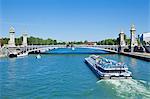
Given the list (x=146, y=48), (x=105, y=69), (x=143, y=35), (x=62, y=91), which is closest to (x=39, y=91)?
(x=62, y=91)

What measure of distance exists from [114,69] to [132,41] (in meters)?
36.7

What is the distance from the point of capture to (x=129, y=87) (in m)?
15.0

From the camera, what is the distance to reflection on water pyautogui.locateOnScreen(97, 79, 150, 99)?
13034mm

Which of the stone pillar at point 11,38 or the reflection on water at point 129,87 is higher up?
the stone pillar at point 11,38

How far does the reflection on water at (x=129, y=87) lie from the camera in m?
13.0

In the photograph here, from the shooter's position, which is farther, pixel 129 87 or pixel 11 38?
pixel 11 38

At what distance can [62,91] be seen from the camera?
14336 mm

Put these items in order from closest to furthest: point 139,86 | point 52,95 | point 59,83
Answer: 1. point 52,95
2. point 139,86
3. point 59,83

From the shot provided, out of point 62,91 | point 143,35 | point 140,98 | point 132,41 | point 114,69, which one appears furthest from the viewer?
point 143,35

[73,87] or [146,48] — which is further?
[146,48]

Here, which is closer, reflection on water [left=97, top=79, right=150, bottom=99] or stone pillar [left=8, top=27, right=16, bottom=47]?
reflection on water [left=97, top=79, right=150, bottom=99]

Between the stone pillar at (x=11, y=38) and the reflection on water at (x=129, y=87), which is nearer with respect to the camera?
the reflection on water at (x=129, y=87)

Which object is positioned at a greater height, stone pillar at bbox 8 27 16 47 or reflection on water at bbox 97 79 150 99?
stone pillar at bbox 8 27 16 47

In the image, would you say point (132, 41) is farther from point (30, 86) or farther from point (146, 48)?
point (30, 86)
